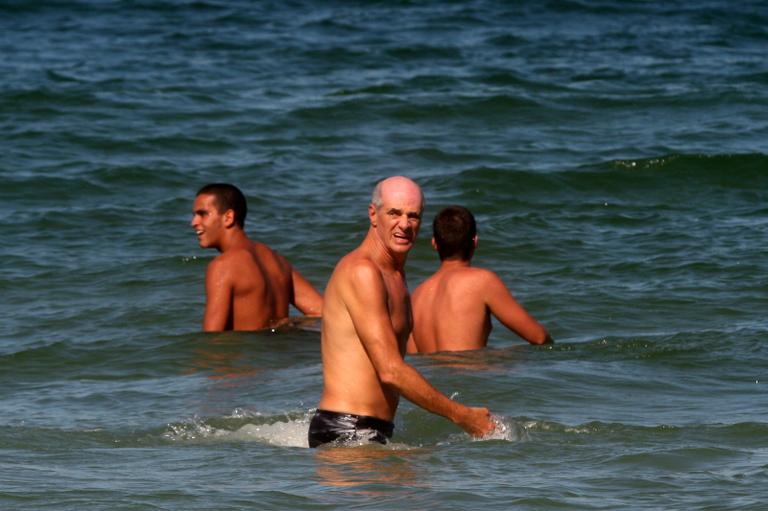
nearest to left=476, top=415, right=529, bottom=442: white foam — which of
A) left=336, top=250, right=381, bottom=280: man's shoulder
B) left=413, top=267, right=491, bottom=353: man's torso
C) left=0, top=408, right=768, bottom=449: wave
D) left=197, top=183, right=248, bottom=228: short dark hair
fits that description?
left=0, top=408, right=768, bottom=449: wave

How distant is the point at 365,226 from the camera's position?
46.4 ft

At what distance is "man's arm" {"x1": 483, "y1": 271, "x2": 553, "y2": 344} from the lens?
9445 mm

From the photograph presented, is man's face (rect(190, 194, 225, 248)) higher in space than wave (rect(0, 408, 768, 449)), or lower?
higher

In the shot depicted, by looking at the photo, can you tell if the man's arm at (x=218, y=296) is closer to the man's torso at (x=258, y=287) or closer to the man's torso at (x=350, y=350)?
the man's torso at (x=258, y=287)

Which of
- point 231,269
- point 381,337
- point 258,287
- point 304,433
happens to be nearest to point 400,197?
point 381,337

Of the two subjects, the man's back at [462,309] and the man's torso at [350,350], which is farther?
the man's back at [462,309]

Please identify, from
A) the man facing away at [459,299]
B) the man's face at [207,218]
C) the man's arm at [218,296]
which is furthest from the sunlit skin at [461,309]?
the man's face at [207,218]

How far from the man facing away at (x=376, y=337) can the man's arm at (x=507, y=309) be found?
264 cm

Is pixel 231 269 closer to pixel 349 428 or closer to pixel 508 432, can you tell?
pixel 508 432

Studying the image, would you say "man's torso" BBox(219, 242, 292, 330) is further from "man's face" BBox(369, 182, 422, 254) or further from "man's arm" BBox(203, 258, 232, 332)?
"man's face" BBox(369, 182, 422, 254)

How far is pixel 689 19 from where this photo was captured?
25766mm

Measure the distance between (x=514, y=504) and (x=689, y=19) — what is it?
20566mm

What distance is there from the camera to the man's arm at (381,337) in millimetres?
6414

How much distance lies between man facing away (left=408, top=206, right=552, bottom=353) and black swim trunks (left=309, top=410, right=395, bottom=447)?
2638 millimetres
